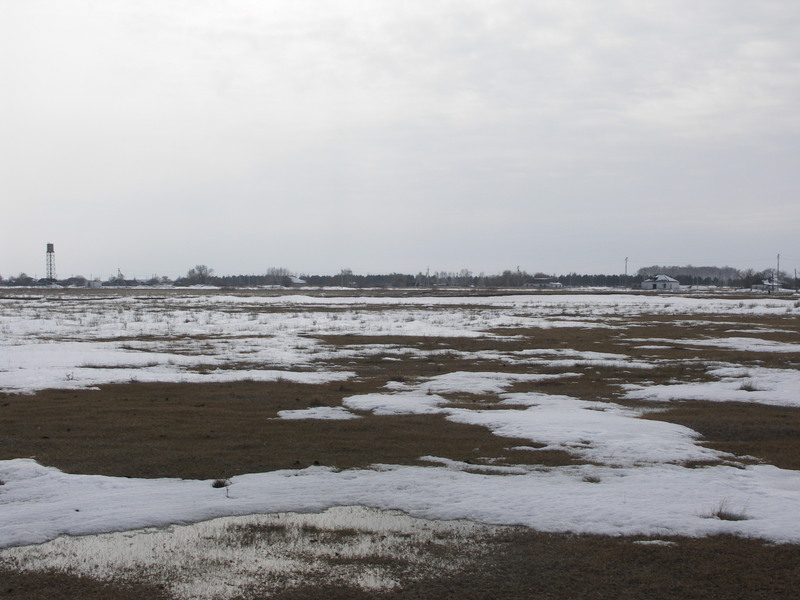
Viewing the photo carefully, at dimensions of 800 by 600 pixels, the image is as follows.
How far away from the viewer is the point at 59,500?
705 centimetres

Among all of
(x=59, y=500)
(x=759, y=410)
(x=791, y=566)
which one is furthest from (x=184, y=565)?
(x=759, y=410)

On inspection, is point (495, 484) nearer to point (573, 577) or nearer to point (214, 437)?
point (573, 577)

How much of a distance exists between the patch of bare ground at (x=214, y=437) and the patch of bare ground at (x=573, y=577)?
277cm

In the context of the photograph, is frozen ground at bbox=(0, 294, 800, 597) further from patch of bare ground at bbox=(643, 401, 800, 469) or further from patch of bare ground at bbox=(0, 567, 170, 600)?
patch of bare ground at bbox=(643, 401, 800, 469)

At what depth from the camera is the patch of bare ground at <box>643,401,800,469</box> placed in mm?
9448

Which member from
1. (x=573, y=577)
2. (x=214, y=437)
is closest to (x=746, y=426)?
(x=573, y=577)

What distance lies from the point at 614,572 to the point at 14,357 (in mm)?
20945

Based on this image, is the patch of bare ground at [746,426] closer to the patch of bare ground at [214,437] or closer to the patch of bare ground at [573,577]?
the patch of bare ground at [214,437]

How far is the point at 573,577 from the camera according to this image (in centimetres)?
538

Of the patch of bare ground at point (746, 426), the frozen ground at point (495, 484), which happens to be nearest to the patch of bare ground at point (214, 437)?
the frozen ground at point (495, 484)

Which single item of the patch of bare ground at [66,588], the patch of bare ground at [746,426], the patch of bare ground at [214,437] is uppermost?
the patch of bare ground at [214,437]

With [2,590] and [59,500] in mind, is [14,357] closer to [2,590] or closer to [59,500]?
[59,500]

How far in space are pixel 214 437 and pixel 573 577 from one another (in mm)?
6348

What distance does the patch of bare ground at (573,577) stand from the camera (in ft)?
16.7
